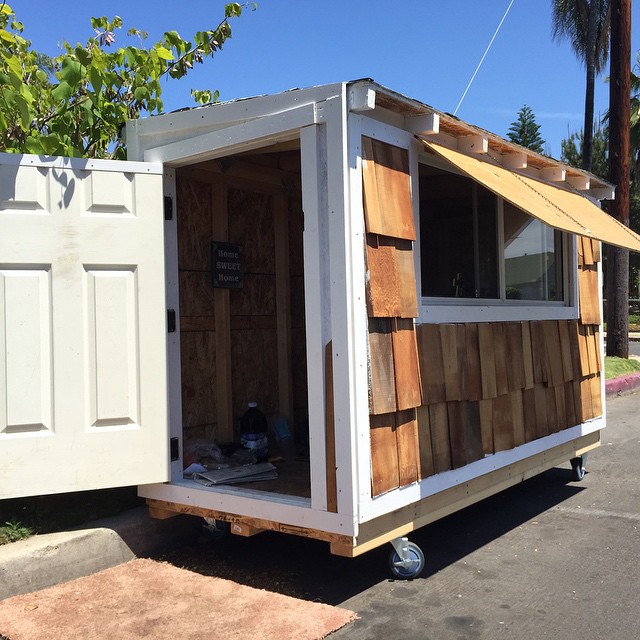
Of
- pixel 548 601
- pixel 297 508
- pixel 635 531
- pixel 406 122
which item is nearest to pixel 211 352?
pixel 297 508

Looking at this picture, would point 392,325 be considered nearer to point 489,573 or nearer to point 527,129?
point 489,573

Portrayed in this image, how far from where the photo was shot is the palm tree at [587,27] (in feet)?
70.6

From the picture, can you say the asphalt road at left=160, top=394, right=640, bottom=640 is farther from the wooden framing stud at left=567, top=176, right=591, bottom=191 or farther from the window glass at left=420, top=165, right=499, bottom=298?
the wooden framing stud at left=567, top=176, right=591, bottom=191

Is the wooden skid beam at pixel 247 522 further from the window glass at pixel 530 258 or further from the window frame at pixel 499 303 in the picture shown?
the window glass at pixel 530 258

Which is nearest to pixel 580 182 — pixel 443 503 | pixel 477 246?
pixel 477 246

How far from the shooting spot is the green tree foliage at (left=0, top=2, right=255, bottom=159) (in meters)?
4.11

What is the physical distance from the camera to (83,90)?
197 inches

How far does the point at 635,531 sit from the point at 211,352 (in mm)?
Result: 3412

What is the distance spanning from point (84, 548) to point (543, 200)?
3.62m

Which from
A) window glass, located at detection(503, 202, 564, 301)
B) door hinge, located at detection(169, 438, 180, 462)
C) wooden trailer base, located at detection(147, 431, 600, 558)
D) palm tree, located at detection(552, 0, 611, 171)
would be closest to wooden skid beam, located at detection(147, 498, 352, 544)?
wooden trailer base, located at detection(147, 431, 600, 558)

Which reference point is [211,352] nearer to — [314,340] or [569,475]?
[314,340]

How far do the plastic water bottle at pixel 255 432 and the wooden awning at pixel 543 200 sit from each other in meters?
2.55

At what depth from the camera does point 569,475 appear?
682 centimetres

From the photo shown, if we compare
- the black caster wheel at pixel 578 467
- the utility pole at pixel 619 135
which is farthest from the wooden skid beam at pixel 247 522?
the utility pole at pixel 619 135
